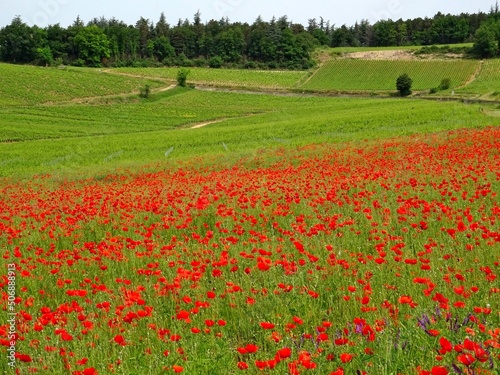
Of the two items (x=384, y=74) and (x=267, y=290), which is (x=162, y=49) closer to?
(x=384, y=74)

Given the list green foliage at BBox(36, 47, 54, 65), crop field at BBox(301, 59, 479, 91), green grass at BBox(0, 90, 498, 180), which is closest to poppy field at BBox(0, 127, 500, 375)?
green grass at BBox(0, 90, 498, 180)

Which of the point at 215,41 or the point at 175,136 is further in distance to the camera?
the point at 215,41

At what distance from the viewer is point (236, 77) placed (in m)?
117

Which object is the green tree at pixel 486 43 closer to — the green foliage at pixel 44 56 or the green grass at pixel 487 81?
the green grass at pixel 487 81

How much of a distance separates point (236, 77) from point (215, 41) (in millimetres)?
45022

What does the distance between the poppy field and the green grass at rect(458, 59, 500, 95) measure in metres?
71.3

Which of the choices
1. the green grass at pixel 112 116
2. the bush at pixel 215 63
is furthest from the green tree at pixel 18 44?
the green grass at pixel 112 116

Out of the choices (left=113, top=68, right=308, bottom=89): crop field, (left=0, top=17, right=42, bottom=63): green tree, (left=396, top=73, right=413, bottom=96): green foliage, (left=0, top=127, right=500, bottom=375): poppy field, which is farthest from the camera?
(left=0, top=17, right=42, bottom=63): green tree

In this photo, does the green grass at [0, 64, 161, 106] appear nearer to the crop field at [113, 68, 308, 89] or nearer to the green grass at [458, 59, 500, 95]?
the crop field at [113, 68, 308, 89]

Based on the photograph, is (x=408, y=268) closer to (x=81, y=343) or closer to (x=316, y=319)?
(x=316, y=319)

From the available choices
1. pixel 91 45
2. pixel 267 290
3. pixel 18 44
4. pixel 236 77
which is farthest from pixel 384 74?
pixel 267 290

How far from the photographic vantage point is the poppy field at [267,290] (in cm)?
301

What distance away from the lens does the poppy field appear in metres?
3.01

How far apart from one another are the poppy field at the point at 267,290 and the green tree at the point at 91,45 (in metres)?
139
